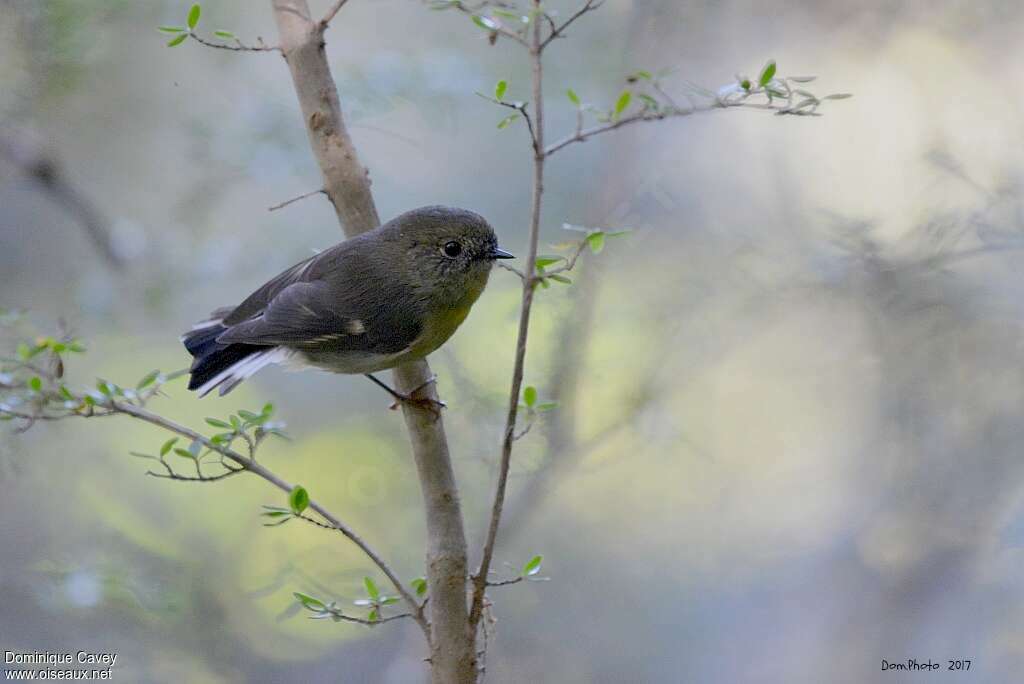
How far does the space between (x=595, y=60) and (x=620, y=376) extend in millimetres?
1130

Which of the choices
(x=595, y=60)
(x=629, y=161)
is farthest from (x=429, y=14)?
(x=629, y=161)

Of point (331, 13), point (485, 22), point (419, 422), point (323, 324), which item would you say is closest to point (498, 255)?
point (323, 324)

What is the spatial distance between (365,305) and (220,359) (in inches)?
14.3

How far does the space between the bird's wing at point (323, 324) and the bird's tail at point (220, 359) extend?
0.12 feet

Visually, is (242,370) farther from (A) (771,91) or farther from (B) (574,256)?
(A) (771,91)

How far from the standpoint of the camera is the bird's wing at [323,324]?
2.30 meters

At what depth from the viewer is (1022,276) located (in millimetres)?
2713

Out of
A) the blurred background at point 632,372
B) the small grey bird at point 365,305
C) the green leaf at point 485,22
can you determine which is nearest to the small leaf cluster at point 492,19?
the green leaf at point 485,22

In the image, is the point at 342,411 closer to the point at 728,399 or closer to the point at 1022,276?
the point at 728,399

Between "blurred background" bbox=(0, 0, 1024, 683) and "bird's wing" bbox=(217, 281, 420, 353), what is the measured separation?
47 cm

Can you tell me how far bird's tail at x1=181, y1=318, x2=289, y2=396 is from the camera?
2.16 m

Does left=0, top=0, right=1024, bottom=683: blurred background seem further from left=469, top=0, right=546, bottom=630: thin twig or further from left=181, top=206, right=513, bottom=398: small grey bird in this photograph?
left=469, top=0, right=546, bottom=630: thin twig

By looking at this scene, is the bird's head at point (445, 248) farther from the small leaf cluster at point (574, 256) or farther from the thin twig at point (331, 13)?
the small leaf cluster at point (574, 256)

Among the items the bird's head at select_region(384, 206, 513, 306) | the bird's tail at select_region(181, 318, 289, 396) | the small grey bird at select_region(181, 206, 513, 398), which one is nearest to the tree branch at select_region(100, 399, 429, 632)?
the bird's tail at select_region(181, 318, 289, 396)
